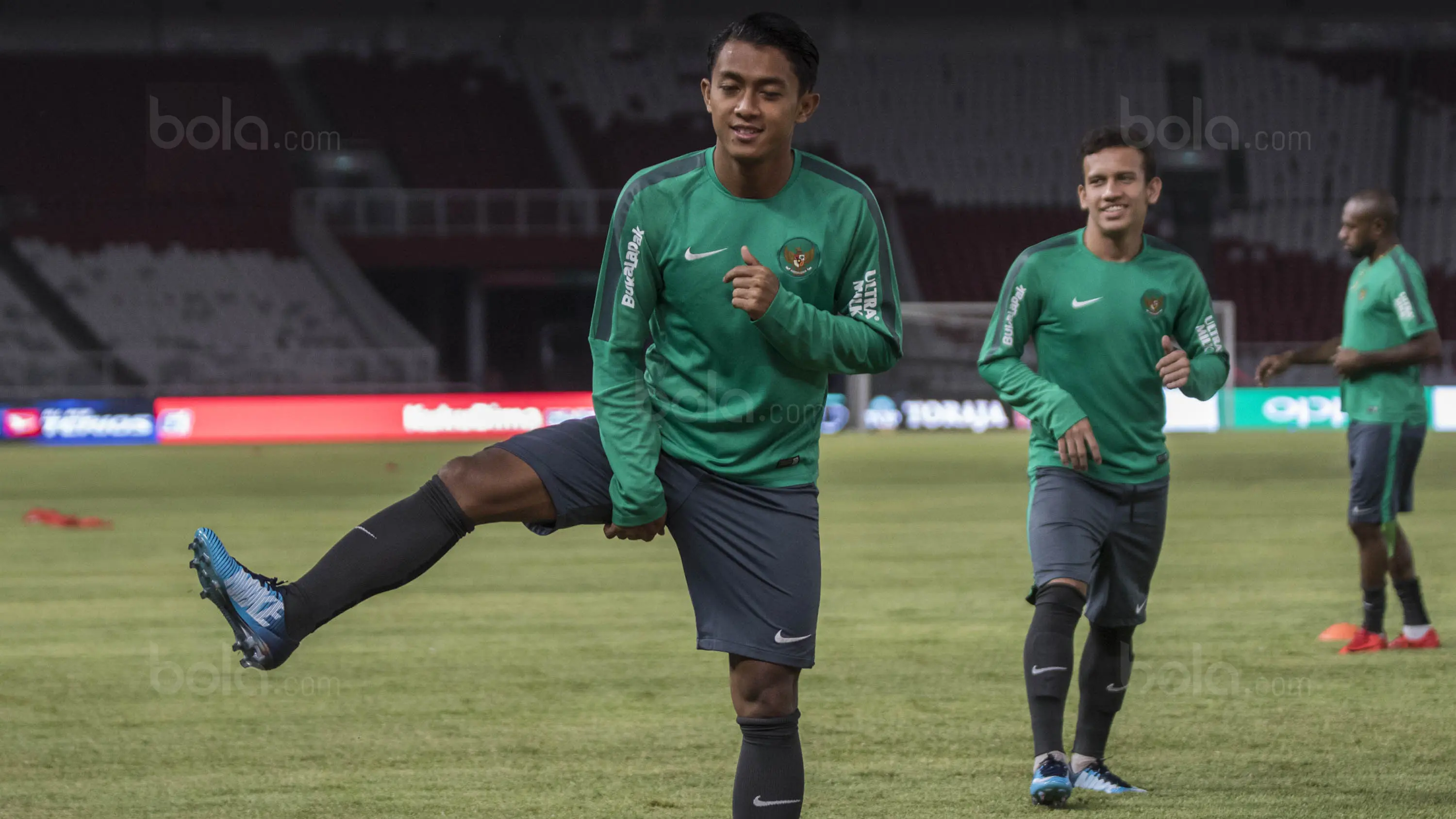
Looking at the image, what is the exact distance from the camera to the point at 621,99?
34.6 m

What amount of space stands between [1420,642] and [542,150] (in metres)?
28.3

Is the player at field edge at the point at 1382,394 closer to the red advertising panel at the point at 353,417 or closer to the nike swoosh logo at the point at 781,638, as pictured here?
the nike swoosh logo at the point at 781,638

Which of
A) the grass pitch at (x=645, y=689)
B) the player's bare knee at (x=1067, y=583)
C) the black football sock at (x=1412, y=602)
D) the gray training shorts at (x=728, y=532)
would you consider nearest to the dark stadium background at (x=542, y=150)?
the grass pitch at (x=645, y=689)

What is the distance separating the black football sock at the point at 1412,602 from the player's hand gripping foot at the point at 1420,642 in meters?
0.05

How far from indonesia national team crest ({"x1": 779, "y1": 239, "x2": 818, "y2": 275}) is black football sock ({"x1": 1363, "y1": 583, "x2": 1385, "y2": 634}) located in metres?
4.66

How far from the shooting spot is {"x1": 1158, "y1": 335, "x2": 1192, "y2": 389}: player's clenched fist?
14.2 ft

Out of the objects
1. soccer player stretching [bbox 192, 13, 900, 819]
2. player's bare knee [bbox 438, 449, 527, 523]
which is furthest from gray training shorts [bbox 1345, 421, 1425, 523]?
player's bare knee [bbox 438, 449, 527, 523]

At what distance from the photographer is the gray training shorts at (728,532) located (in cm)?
331

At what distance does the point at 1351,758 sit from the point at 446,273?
88.8ft

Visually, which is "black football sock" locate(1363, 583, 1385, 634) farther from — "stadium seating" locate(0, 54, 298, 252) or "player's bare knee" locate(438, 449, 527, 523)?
"stadium seating" locate(0, 54, 298, 252)

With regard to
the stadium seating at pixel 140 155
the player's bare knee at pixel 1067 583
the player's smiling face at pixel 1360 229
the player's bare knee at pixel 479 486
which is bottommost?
the player's bare knee at pixel 1067 583

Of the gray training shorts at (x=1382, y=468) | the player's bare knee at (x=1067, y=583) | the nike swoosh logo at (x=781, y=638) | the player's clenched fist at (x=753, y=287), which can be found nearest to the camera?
the player's clenched fist at (x=753, y=287)

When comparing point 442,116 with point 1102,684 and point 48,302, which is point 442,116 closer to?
point 48,302

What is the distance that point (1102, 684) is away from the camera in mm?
4637
